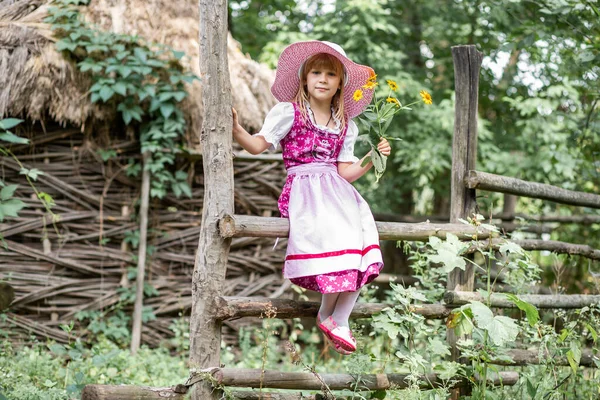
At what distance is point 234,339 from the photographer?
239 inches

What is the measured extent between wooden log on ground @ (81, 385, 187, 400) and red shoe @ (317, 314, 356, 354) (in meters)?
0.74

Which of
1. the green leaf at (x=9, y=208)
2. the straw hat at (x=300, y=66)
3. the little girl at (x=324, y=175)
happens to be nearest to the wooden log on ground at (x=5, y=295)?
the green leaf at (x=9, y=208)

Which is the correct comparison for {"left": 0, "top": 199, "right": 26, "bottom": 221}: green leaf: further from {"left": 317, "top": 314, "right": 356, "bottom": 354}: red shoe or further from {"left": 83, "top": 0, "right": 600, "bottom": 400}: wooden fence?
{"left": 317, "top": 314, "right": 356, "bottom": 354}: red shoe

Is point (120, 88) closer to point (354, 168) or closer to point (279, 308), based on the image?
point (354, 168)

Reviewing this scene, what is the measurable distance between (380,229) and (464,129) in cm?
98

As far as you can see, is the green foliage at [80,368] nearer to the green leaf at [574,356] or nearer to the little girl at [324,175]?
the little girl at [324,175]

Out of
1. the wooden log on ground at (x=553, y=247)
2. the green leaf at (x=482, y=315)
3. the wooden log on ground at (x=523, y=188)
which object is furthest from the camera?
the wooden log on ground at (x=553, y=247)

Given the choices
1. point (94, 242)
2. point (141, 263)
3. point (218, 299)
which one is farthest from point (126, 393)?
point (94, 242)

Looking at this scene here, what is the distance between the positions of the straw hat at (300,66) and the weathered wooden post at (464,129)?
81 cm

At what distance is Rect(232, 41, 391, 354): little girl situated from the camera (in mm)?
3098

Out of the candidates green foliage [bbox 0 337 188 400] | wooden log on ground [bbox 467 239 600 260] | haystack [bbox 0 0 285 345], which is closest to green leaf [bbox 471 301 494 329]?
wooden log on ground [bbox 467 239 600 260]

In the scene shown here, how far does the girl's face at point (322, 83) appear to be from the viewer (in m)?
3.34

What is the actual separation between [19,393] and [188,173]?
2.95 metres

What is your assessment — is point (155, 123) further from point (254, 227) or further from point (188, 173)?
point (254, 227)
